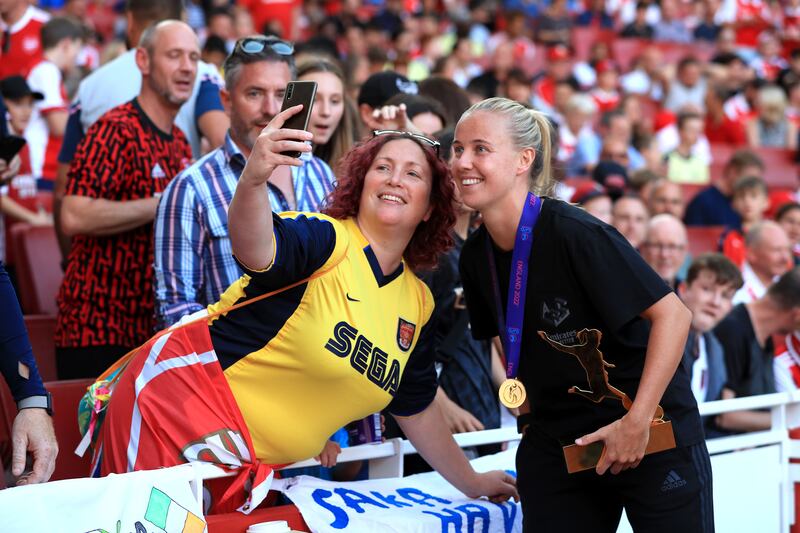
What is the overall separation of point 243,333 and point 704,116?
1131cm

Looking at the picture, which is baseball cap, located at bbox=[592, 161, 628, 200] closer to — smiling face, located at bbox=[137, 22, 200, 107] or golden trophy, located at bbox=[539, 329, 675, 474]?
smiling face, located at bbox=[137, 22, 200, 107]

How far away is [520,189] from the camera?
9.39 ft

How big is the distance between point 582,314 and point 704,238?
215 inches

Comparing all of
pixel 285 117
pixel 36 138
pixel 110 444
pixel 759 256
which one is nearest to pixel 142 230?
pixel 110 444

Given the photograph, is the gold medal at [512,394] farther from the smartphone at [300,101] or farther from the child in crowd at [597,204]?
the child in crowd at [597,204]

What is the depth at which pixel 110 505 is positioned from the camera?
8.20 ft

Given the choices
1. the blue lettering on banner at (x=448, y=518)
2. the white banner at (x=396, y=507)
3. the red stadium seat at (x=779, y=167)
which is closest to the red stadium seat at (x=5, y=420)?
the white banner at (x=396, y=507)

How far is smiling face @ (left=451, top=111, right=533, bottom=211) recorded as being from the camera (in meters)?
2.82

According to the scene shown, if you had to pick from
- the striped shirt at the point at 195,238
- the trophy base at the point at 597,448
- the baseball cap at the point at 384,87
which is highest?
the baseball cap at the point at 384,87

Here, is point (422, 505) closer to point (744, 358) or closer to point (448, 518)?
point (448, 518)

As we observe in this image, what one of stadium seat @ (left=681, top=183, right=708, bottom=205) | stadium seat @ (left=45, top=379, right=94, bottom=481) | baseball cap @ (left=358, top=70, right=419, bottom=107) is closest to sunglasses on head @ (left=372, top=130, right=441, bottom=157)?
stadium seat @ (left=45, top=379, right=94, bottom=481)

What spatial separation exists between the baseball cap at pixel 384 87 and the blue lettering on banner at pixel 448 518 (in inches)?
81.6

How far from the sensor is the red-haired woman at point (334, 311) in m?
2.75

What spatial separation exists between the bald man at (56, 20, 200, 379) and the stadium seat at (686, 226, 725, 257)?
485 cm
